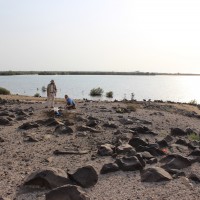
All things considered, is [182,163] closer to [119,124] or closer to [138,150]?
[138,150]

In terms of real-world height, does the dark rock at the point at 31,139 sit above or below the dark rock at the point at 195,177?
below

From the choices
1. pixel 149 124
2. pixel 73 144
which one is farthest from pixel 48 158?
pixel 149 124

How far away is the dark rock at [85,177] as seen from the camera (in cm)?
922

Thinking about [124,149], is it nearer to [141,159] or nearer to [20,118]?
[141,159]

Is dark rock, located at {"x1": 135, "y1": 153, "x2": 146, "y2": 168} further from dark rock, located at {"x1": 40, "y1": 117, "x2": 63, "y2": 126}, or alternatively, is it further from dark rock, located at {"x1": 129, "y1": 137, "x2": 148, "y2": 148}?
dark rock, located at {"x1": 40, "y1": 117, "x2": 63, "y2": 126}

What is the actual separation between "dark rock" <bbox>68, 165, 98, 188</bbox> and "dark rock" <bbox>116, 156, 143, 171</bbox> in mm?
1311

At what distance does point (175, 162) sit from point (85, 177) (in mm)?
3089

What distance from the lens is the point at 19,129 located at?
17.1m

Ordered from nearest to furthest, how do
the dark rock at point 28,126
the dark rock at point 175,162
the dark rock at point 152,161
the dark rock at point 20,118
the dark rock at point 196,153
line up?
the dark rock at point 175,162 → the dark rock at point 152,161 → the dark rock at point 196,153 → the dark rock at point 28,126 → the dark rock at point 20,118

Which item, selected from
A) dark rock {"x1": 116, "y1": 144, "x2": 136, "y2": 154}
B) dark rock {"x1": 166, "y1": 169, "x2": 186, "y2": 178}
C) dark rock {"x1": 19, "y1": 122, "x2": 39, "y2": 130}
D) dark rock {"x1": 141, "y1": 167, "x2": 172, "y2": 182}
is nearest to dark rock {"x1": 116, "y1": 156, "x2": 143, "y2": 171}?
dark rock {"x1": 141, "y1": 167, "x2": 172, "y2": 182}

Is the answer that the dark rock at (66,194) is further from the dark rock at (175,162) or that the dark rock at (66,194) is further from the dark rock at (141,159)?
the dark rock at (175,162)

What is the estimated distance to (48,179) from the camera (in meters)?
8.85

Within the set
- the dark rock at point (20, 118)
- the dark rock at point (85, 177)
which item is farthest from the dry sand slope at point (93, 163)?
the dark rock at point (20, 118)

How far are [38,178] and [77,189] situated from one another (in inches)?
54.2
